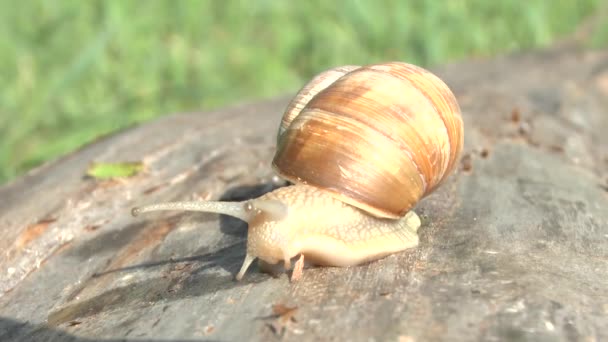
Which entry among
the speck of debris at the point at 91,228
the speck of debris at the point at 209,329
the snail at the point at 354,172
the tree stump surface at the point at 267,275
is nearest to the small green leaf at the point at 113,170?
the tree stump surface at the point at 267,275

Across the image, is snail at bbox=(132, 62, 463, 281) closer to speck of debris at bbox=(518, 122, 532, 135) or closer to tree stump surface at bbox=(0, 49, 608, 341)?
tree stump surface at bbox=(0, 49, 608, 341)

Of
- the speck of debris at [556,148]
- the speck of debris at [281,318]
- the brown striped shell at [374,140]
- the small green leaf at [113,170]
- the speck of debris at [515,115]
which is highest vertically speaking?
the brown striped shell at [374,140]

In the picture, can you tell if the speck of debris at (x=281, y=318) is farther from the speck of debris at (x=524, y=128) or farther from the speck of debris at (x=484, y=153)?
the speck of debris at (x=524, y=128)

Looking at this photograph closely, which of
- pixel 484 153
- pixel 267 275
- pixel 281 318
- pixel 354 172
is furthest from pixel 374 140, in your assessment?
pixel 484 153

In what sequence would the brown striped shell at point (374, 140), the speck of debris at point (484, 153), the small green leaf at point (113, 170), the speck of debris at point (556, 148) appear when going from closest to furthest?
1. the brown striped shell at point (374, 140)
2. the small green leaf at point (113, 170)
3. the speck of debris at point (484, 153)
4. the speck of debris at point (556, 148)

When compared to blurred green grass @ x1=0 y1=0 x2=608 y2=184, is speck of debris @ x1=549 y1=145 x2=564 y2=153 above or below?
below

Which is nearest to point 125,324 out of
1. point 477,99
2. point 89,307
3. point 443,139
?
point 89,307

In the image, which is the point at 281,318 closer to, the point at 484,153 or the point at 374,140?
the point at 374,140

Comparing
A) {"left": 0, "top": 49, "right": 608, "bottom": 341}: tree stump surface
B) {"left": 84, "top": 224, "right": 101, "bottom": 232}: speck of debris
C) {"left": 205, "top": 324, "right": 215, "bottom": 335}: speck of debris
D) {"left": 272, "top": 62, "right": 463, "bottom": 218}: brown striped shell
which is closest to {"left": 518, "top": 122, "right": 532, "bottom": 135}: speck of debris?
{"left": 0, "top": 49, "right": 608, "bottom": 341}: tree stump surface
